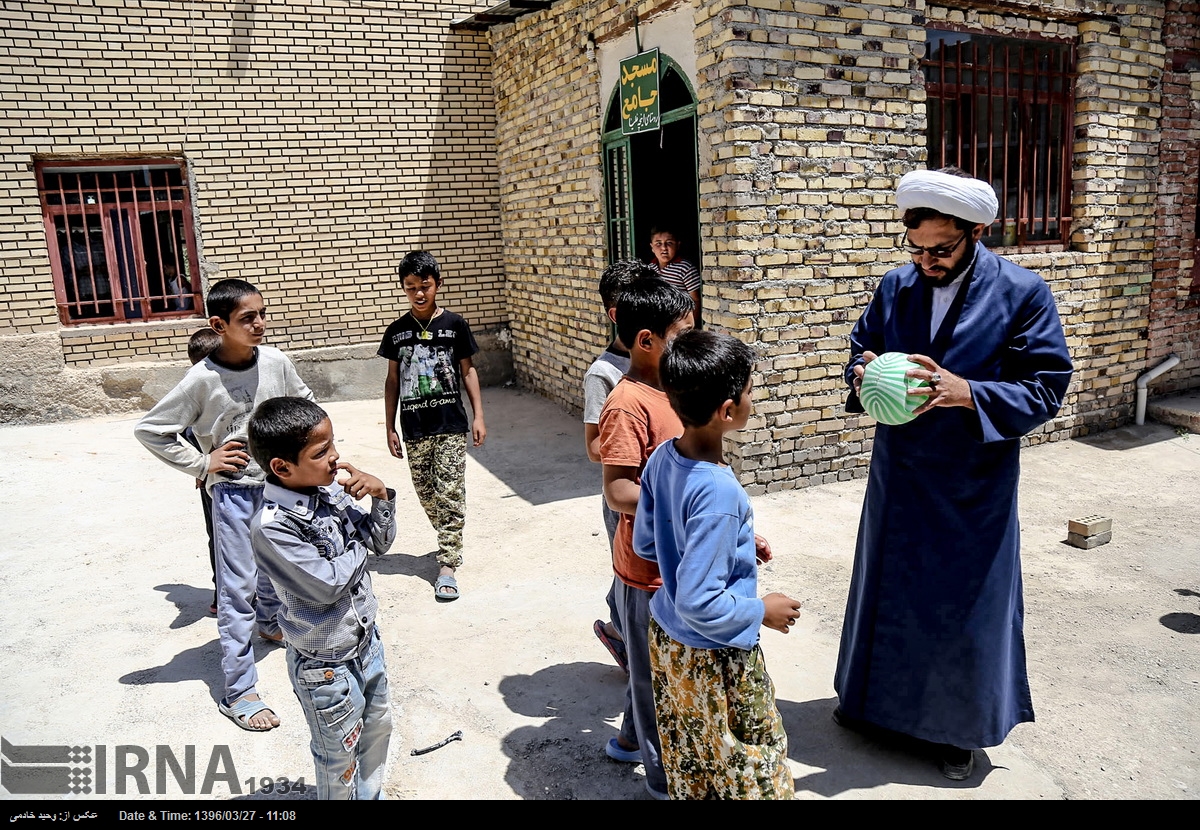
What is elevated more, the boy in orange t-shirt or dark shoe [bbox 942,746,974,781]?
the boy in orange t-shirt

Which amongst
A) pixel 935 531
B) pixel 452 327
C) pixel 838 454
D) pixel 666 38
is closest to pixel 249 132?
pixel 666 38

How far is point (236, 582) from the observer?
11.0 feet

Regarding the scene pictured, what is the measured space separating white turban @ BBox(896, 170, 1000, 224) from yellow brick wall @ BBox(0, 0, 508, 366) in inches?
303

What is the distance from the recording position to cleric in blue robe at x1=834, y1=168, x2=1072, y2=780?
→ 2512 millimetres

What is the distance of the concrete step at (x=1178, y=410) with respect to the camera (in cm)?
661

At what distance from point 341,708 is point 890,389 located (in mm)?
1762

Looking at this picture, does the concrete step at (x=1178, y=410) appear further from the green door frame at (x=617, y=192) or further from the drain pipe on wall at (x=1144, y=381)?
the green door frame at (x=617, y=192)

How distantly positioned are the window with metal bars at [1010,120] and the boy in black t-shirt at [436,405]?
3.91 m

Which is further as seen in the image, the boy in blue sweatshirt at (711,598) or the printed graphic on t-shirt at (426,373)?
the printed graphic on t-shirt at (426,373)

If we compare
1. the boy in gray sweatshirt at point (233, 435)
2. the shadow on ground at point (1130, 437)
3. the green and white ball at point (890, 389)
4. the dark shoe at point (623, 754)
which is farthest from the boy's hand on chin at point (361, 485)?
the shadow on ground at point (1130, 437)

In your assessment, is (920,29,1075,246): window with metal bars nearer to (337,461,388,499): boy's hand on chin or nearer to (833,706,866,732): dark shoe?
(833,706,866,732): dark shoe

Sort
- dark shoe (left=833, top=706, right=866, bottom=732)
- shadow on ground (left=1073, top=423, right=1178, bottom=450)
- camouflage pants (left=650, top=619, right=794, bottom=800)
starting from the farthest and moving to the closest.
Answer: shadow on ground (left=1073, top=423, right=1178, bottom=450) → dark shoe (left=833, top=706, right=866, bottom=732) → camouflage pants (left=650, top=619, right=794, bottom=800)

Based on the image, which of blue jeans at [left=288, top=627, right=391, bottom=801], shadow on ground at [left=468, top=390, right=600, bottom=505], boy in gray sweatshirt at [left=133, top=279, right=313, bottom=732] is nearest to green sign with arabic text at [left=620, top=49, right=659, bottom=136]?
shadow on ground at [left=468, top=390, right=600, bottom=505]

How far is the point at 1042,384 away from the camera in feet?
8.26
